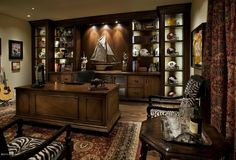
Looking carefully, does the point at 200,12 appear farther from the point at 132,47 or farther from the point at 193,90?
the point at 132,47

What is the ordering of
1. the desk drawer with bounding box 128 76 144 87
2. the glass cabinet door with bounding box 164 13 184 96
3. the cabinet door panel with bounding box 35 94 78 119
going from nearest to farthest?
the cabinet door panel with bounding box 35 94 78 119 → the glass cabinet door with bounding box 164 13 184 96 → the desk drawer with bounding box 128 76 144 87

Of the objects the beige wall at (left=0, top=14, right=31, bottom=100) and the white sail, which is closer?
the beige wall at (left=0, top=14, right=31, bottom=100)

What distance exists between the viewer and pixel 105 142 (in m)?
2.80

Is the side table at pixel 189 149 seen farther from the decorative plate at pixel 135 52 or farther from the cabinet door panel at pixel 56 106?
the decorative plate at pixel 135 52

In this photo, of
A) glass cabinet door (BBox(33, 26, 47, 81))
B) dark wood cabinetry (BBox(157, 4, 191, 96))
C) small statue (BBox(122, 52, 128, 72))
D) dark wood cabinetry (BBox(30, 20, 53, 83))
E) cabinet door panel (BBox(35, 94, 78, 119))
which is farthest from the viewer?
glass cabinet door (BBox(33, 26, 47, 81))

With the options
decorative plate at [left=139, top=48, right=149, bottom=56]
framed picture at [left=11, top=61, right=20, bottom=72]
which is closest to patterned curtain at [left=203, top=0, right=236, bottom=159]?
decorative plate at [left=139, top=48, right=149, bottom=56]

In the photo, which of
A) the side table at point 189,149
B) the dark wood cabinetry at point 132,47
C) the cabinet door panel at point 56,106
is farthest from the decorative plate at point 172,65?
the side table at point 189,149

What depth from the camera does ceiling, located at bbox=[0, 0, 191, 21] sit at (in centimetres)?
434

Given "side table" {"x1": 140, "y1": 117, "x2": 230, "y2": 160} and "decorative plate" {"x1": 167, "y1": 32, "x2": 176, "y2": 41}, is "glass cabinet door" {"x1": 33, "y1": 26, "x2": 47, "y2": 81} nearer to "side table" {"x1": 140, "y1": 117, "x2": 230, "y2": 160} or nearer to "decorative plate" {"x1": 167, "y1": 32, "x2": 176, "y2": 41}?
"decorative plate" {"x1": 167, "y1": 32, "x2": 176, "y2": 41}

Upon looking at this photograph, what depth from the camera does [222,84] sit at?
1.82m

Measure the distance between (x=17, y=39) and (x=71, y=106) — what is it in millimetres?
4042

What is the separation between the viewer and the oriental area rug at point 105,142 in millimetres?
2414

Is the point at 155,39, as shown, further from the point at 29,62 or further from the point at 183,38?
the point at 29,62

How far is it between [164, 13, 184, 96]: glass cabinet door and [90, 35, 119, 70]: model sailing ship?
1761 millimetres
